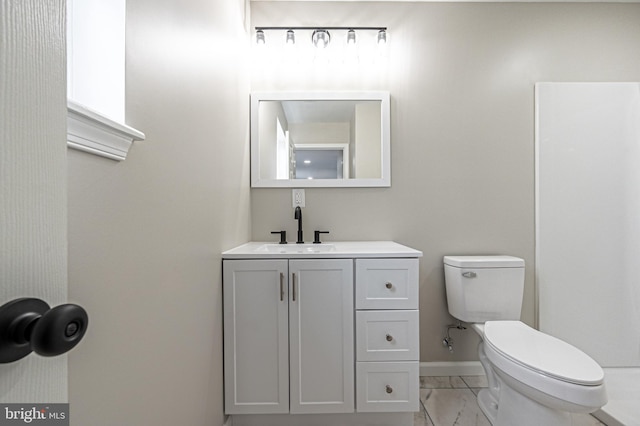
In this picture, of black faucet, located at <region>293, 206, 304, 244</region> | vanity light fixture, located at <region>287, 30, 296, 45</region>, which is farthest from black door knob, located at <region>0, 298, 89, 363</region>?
vanity light fixture, located at <region>287, 30, 296, 45</region>

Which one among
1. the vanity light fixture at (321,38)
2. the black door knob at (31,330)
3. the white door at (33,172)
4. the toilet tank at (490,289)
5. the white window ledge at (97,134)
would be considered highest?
the vanity light fixture at (321,38)

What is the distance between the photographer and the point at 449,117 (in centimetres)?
207

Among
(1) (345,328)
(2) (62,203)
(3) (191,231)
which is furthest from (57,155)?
(1) (345,328)

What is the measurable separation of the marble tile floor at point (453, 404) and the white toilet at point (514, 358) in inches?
3.1

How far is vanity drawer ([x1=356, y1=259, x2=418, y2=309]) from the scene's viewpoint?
4.95 ft

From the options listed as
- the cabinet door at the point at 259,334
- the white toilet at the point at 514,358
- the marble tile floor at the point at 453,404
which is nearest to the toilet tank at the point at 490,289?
the white toilet at the point at 514,358

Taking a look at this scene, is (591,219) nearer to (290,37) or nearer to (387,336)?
(387,336)

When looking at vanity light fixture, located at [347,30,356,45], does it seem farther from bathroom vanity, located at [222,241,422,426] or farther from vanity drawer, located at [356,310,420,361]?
vanity drawer, located at [356,310,420,361]

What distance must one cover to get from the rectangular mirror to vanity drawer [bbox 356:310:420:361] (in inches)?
34.7

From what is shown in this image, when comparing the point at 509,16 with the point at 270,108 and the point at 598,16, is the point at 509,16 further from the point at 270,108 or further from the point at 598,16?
the point at 270,108

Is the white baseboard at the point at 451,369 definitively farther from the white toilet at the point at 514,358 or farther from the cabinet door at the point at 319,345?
the cabinet door at the point at 319,345

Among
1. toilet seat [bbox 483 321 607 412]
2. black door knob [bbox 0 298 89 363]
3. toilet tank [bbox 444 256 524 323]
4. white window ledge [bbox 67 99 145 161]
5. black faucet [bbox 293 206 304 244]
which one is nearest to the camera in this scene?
black door knob [bbox 0 298 89 363]

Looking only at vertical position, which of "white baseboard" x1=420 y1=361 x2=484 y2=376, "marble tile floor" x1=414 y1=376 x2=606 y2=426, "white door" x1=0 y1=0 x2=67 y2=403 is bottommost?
"marble tile floor" x1=414 y1=376 x2=606 y2=426

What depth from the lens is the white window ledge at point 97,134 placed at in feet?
1.81
